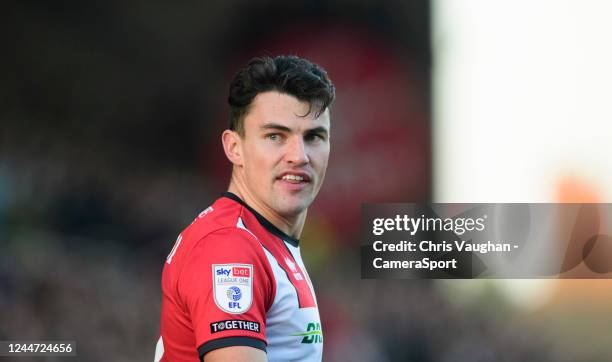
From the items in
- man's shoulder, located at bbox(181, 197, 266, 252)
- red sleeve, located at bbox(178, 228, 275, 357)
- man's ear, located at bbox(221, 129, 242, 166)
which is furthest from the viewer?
man's ear, located at bbox(221, 129, 242, 166)

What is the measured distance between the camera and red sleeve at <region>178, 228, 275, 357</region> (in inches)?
63.7

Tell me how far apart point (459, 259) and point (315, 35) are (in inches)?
48.6

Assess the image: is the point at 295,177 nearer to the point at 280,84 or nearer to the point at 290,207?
the point at 290,207

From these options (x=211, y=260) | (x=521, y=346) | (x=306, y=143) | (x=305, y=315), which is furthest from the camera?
(x=521, y=346)

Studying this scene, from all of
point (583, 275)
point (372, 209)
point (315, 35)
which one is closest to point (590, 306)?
point (583, 275)

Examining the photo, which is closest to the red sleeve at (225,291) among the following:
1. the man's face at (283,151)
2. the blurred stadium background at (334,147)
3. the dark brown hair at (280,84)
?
the man's face at (283,151)

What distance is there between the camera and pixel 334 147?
3.88m

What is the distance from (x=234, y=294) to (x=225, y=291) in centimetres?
2

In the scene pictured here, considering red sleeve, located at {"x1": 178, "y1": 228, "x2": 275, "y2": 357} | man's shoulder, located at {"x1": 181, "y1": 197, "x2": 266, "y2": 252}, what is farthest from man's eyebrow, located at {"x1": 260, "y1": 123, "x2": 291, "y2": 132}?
red sleeve, located at {"x1": 178, "y1": 228, "x2": 275, "y2": 357}

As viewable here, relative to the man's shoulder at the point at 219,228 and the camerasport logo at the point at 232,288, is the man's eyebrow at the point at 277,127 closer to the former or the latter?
the man's shoulder at the point at 219,228

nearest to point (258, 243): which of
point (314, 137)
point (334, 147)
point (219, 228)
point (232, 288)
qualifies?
point (219, 228)

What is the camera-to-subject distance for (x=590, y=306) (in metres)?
3.78

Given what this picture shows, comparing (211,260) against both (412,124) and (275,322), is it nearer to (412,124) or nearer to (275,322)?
(275,322)

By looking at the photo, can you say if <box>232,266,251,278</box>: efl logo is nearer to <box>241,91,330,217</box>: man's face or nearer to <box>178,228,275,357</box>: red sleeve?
<box>178,228,275,357</box>: red sleeve
